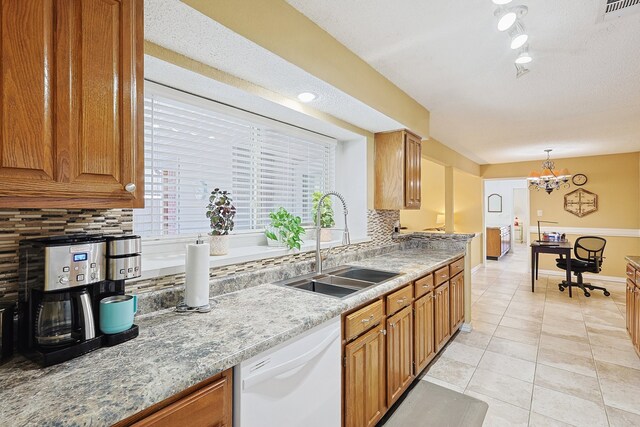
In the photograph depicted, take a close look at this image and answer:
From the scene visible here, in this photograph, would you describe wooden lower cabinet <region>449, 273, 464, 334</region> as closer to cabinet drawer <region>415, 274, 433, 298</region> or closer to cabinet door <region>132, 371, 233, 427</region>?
cabinet drawer <region>415, 274, 433, 298</region>

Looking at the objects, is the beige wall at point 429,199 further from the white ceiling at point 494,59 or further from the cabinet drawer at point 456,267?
the cabinet drawer at point 456,267

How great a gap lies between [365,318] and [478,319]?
2.84m

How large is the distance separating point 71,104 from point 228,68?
0.90 meters

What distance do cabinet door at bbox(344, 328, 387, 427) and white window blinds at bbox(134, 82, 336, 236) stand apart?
116 cm

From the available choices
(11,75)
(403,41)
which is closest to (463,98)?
(403,41)

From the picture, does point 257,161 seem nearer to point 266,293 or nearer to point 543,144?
point 266,293

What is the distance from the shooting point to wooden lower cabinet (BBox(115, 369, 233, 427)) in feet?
2.77

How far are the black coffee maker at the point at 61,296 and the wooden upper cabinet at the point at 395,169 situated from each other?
7.99 ft

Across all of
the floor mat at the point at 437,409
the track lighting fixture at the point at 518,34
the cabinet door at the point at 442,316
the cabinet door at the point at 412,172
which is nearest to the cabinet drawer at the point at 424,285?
the cabinet door at the point at 442,316

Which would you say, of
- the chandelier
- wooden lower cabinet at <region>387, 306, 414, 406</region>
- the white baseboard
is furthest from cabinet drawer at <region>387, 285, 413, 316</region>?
the white baseboard

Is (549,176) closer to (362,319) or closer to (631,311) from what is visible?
(631,311)

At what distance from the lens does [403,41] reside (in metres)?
1.98

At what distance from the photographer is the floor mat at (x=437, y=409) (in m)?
2.01

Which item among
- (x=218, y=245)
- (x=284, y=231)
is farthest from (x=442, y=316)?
(x=218, y=245)
